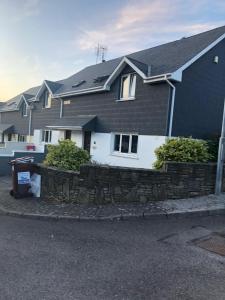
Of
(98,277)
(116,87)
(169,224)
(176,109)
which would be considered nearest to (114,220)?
(169,224)

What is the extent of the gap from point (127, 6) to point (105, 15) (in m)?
1.20

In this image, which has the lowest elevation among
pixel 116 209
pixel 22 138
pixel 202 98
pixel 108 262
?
pixel 108 262

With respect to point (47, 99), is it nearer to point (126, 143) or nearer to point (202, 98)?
point (126, 143)

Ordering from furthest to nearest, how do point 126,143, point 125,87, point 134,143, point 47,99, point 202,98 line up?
point 47,99 → point 125,87 → point 126,143 → point 134,143 → point 202,98

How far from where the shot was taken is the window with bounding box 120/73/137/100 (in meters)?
14.6

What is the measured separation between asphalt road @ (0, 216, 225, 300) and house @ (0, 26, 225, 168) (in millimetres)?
6849

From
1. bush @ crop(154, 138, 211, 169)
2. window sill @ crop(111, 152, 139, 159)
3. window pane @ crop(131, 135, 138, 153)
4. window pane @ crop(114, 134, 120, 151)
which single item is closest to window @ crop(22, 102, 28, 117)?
window pane @ crop(114, 134, 120, 151)

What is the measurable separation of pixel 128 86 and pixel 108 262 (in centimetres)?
1134

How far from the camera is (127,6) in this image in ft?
42.5

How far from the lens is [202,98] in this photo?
→ 45.8 feet

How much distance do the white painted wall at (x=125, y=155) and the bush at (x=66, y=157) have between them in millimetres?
3708

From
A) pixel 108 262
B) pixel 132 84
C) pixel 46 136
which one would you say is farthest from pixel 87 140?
pixel 108 262

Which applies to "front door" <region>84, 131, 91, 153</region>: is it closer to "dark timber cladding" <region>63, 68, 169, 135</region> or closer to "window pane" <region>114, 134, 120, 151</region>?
"dark timber cladding" <region>63, 68, 169, 135</region>

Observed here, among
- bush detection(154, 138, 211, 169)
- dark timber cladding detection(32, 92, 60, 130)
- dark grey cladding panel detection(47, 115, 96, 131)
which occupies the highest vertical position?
dark timber cladding detection(32, 92, 60, 130)
